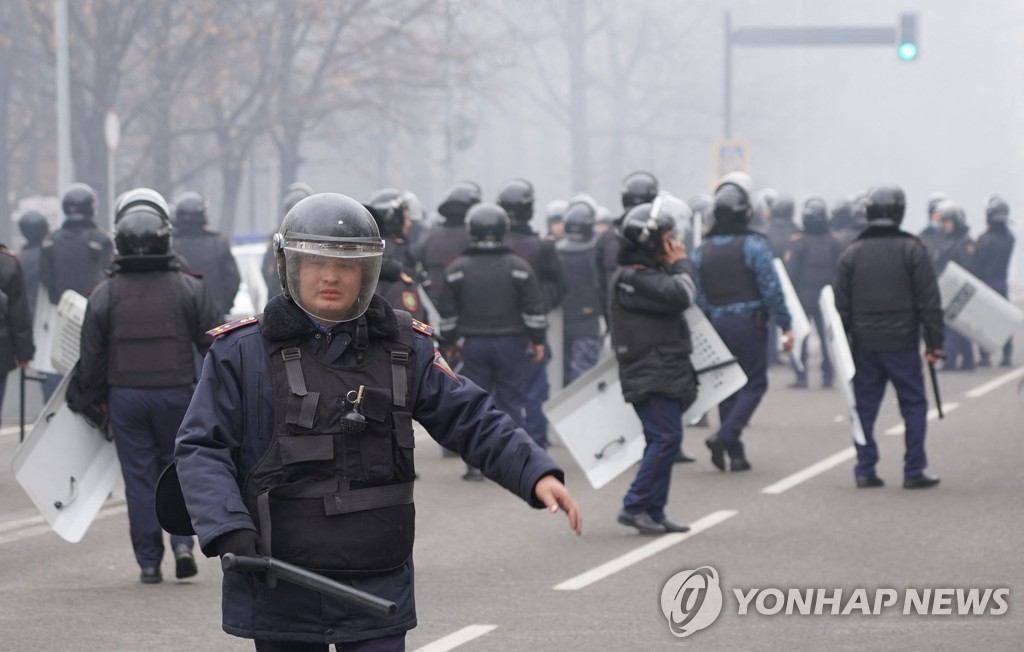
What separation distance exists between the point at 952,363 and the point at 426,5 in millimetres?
12456

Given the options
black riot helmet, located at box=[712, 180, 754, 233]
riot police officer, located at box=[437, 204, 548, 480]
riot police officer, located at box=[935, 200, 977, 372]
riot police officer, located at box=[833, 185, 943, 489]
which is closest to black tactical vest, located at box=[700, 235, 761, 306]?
black riot helmet, located at box=[712, 180, 754, 233]

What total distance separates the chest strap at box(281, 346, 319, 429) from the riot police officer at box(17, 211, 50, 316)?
36.2 ft

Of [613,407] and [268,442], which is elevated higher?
[268,442]

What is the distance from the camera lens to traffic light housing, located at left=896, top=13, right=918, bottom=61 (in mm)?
31625

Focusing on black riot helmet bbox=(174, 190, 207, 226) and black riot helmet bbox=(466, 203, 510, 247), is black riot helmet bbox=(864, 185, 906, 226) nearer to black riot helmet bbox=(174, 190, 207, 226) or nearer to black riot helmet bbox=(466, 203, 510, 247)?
black riot helmet bbox=(466, 203, 510, 247)

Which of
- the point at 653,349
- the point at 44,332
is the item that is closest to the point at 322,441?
the point at 653,349

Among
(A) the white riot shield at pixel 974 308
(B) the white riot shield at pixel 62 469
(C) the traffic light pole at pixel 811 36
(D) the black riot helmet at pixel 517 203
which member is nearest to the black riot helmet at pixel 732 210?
(D) the black riot helmet at pixel 517 203

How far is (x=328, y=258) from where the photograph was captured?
14.4 ft

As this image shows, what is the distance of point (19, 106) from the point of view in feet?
105

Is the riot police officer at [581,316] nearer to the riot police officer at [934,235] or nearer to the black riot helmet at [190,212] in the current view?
the black riot helmet at [190,212]

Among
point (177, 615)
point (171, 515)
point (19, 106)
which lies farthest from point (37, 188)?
point (171, 515)

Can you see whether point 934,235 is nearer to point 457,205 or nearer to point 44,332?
point 457,205

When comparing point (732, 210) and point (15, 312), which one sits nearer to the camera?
point (15, 312)

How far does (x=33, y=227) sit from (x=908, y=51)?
778 inches
